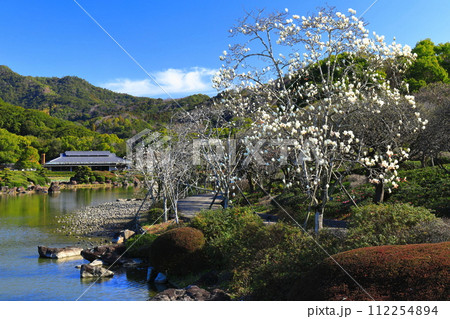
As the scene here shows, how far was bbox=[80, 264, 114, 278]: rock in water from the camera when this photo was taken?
12.1 m

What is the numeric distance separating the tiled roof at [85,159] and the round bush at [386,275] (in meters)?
64.2

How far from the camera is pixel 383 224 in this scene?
8.95m

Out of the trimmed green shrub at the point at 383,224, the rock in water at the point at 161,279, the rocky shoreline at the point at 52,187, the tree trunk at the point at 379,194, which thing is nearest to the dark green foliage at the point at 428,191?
the tree trunk at the point at 379,194

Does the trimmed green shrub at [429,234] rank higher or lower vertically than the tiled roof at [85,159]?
lower

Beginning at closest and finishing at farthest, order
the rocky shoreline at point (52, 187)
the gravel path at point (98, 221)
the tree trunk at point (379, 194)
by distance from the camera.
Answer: the tree trunk at point (379, 194) < the gravel path at point (98, 221) < the rocky shoreline at point (52, 187)

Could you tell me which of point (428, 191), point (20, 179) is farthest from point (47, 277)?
point (20, 179)

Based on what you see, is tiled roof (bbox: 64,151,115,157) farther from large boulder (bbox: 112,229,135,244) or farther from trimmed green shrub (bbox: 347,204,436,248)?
trimmed green shrub (bbox: 347,204,436,248)

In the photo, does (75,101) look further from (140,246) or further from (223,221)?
(223,221)

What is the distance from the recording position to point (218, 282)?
966cm

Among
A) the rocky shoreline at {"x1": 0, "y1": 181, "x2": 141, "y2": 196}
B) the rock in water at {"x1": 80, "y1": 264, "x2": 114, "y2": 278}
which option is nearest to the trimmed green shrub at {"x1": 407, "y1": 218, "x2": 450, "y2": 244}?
the rock in water at {"x1": 80, "y1": 264, "x2": 114, "y2": 278}

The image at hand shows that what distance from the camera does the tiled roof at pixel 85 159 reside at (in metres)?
69.4

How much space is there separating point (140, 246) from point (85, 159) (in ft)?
200

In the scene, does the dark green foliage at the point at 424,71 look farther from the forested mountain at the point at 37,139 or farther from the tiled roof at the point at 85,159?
the forested mountain at the point at 37,139

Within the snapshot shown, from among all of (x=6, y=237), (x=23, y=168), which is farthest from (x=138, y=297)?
(x=23, y=168)
